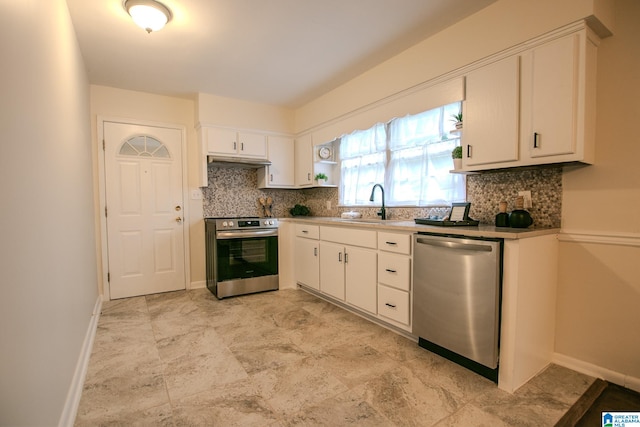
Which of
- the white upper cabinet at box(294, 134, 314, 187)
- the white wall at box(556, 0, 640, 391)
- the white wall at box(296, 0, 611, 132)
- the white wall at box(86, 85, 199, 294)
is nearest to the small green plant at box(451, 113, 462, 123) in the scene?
the white wall at box(296, 0, 611, 132)

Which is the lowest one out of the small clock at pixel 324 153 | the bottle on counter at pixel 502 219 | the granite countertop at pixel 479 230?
the granite countertop at pixel 479 230

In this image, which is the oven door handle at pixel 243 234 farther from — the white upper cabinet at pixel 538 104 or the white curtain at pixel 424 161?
the white upper cabinet at pixel 538 104

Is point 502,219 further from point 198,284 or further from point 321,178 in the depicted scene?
point 198,284

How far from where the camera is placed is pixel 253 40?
8.39 ft

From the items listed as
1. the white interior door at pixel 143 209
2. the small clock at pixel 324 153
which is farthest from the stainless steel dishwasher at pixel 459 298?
the white interior door at pixel 143 209

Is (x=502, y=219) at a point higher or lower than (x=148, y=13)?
lower

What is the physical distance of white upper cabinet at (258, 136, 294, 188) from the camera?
420cm

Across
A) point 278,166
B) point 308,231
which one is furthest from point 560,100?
point 278,166

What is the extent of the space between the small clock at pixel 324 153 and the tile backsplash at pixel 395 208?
17.7 inches

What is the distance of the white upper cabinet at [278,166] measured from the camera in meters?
4.20

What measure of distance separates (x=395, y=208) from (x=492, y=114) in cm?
138

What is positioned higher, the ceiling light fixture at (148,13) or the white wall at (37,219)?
the ceiling light fixture at (148,13)

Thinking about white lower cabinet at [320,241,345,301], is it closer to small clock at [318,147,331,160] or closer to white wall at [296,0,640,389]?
small clock at [318,147,331,160]

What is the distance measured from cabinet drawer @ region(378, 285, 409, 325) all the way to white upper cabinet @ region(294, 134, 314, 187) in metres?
2.01
